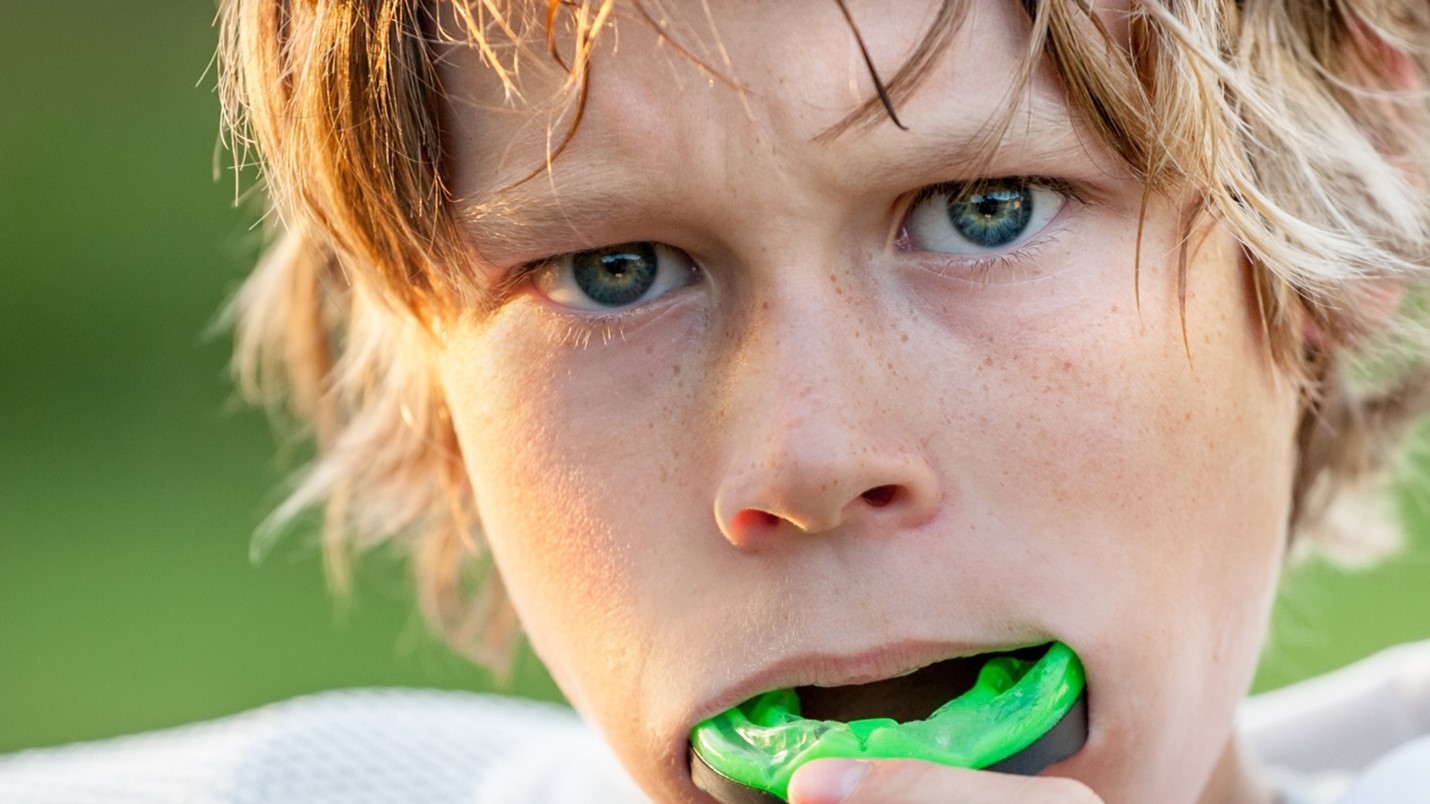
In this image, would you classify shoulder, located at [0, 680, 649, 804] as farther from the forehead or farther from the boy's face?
the forehead

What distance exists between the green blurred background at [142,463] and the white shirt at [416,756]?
0.95m

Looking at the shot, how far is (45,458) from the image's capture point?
15.6ft

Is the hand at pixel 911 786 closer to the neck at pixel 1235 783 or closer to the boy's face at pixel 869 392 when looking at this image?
the boy's face at pixel 869 392

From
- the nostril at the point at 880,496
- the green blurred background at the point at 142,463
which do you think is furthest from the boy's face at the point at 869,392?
the green blurred background at the point at 142,463

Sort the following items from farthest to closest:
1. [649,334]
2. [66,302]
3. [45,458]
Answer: [66,302], [45,458], [649,334]

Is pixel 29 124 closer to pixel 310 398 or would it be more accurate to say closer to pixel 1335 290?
pixel 310 398

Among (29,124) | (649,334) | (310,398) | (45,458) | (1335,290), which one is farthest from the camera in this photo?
(29,124)

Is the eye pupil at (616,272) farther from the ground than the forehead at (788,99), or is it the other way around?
the forehead at (788,99)

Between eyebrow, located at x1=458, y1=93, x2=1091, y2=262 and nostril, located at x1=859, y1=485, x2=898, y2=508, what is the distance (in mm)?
194

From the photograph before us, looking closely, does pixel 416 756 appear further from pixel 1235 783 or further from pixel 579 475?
pixel 1235 783

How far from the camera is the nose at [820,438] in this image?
0.99 meters

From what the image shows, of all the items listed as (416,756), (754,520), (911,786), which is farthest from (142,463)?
(911,786)

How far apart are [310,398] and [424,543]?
22 centimetres

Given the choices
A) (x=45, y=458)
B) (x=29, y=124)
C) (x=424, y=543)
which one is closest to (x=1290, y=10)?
(x=424, y=543)
